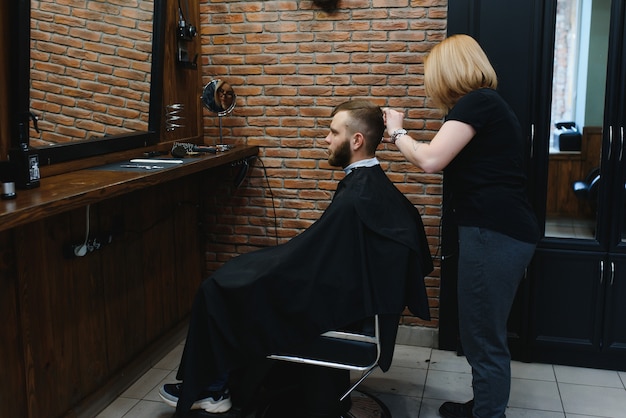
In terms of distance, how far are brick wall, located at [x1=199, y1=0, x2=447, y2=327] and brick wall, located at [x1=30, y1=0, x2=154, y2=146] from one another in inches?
26.3

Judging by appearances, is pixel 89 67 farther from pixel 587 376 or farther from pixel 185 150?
pixel 587 376

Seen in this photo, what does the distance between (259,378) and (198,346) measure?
11.2 inches

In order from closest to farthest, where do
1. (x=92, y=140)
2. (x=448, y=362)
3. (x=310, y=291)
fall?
(x=310, y=291) → (x=92, y=140) → (x=448, y=362)

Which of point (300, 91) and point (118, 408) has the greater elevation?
point (300, 91)

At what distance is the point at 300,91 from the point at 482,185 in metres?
1.45

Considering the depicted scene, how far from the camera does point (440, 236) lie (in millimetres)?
3420

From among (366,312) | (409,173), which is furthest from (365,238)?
(409,173)

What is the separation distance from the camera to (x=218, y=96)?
3.43m

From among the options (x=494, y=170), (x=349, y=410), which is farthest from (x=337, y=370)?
(x=494, y=170)

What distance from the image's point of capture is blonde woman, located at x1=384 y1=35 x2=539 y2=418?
91.7 inches

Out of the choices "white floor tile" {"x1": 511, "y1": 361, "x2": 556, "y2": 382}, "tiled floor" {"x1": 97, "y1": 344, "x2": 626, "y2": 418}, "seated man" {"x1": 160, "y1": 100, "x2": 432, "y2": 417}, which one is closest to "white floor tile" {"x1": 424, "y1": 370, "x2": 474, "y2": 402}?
"tiled floor" {"x1": 97, "y1": 344, "x2": 626, "y2": 418}

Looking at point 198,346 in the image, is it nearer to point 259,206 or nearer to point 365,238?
point 365,238

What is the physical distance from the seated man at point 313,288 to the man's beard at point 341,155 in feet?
0.38

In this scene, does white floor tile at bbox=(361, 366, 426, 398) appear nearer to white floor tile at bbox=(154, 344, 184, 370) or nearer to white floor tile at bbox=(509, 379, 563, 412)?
white floor tile at bbox=(509, 379, 563, 412)
